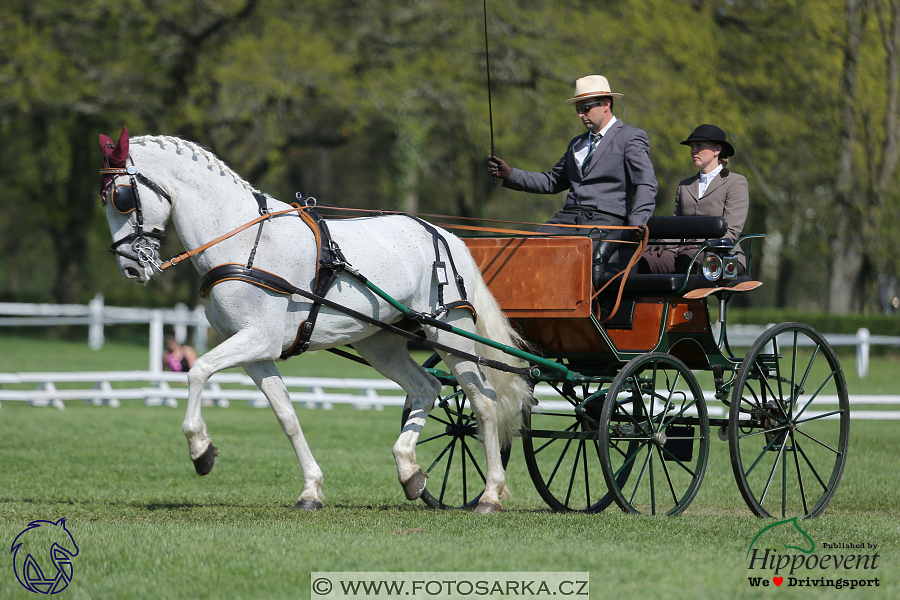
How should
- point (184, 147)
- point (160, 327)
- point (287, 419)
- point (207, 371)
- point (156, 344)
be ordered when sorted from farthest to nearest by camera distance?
point (160, 327)
point (156, 344)
point (287, 419)
point (184, 147)
point (207, 371)

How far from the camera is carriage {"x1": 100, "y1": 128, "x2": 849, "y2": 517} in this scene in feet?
20.2

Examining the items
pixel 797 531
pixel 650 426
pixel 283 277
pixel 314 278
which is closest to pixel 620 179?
pixel 650 426

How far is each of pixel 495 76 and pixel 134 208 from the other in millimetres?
18527

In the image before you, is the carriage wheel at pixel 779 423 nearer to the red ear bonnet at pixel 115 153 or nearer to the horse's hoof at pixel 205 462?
the horse's hoof at pixel 205 462

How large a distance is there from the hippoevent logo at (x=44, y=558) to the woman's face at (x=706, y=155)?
4.93m

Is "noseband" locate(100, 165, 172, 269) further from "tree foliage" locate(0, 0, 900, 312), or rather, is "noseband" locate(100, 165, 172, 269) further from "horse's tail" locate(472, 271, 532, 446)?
"tree foliage" locate(0, 0, 900, 312)

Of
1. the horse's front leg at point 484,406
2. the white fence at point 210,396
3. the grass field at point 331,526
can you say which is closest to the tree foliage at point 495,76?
the white fence at point 210,396

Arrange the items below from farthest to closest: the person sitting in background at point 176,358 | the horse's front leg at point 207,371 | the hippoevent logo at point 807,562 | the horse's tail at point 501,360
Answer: the person sitting in background at point 176,358 → the horse's tail at point 501,360 → the horse's front leg at point 207,371 → the hippoevent logo at point 807,562

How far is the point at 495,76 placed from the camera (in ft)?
78.3

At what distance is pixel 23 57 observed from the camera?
22.3m

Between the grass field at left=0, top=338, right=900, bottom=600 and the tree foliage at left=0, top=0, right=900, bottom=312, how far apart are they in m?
13.0

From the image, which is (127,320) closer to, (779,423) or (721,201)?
(721,201)

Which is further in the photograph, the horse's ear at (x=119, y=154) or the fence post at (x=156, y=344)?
the fence post at (x=156, y=344)

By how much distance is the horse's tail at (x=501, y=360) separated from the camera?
705cm
